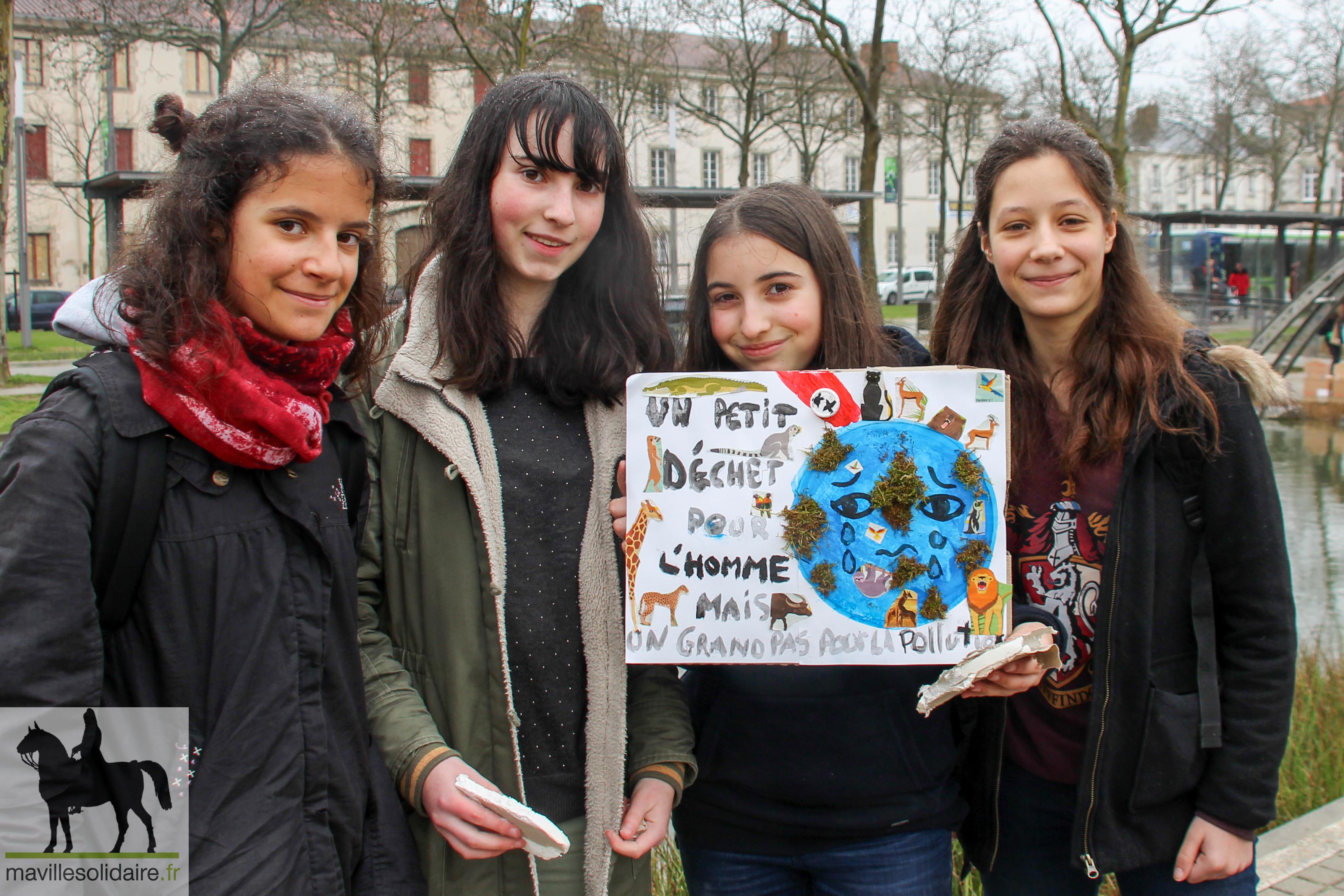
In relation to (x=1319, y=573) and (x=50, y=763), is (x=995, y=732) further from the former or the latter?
(x=1319, y=573)

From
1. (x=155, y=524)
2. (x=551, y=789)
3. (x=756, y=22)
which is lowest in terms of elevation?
(x=551, y=789)

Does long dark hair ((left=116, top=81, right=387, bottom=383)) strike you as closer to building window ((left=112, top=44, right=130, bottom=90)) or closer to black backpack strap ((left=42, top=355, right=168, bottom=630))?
black backpack strap ((left=42, top=355, right=168, bottom=630))

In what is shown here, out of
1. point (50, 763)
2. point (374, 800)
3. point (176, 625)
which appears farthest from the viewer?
point (374, 800)

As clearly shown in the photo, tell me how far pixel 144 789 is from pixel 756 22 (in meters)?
24.7

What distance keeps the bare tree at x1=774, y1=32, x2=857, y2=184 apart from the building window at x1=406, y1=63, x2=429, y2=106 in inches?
337

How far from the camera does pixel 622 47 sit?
20406mm

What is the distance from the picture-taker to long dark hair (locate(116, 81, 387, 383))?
1641 millimetres

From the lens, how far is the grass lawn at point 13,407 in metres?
10.4

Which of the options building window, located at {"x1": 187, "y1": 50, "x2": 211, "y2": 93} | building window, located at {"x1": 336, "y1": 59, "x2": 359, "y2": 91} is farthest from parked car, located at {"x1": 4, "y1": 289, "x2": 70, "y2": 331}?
building window, located at {"x1": 336, "y1": 59, "x2": 359, "y2": 91}

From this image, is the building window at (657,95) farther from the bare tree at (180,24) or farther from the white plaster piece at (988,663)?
the white plaster piece at (988,663)

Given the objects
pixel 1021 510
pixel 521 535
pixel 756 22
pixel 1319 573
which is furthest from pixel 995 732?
pixel 756 22

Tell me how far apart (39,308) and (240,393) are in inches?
1309

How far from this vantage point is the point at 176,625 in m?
1.59

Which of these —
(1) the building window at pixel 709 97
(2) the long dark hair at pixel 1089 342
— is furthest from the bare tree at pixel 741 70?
(2) the long dark hair at pixel 1089 342
